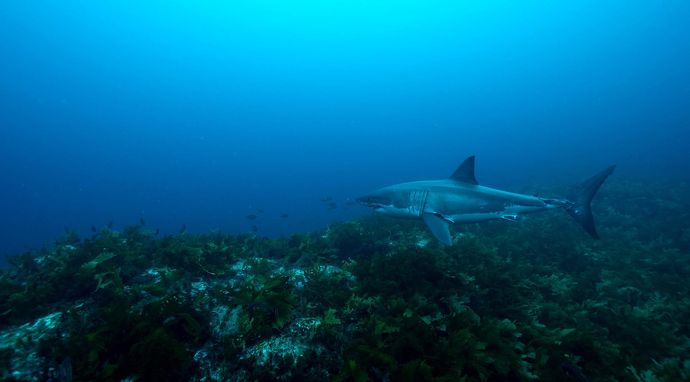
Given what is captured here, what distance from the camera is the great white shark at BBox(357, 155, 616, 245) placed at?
8.36 meters

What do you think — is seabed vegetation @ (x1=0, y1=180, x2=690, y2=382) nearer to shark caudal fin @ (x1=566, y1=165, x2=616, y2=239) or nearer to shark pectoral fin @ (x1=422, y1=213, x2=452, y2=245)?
shark pectoral fin @ (x1=422, y1=213, x2=452, y2=245)

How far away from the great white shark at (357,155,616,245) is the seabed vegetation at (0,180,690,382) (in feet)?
3.39

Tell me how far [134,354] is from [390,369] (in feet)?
10.2

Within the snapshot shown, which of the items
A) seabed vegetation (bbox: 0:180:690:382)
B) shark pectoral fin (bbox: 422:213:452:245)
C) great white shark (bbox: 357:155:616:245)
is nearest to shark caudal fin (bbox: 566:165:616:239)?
great white shark (bbox: 357:155:616:245)

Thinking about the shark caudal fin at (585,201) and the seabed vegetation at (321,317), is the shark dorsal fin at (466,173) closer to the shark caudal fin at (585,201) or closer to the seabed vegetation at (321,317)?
the seabed vegetation at (321,317)

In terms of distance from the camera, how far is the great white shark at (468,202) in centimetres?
836

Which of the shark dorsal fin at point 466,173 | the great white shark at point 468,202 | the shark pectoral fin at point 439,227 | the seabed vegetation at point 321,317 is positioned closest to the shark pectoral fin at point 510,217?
the great white shark at point 468,202

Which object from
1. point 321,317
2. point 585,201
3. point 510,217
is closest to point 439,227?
point 510,217

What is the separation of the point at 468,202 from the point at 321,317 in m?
5.54

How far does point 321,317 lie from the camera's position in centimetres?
470

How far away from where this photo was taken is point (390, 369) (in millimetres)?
3525

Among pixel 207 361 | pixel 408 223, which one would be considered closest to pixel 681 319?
pixel 408 223

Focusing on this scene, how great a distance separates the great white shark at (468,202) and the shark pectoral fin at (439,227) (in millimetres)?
26

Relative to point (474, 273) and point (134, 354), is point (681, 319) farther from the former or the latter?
point (134, 354)
